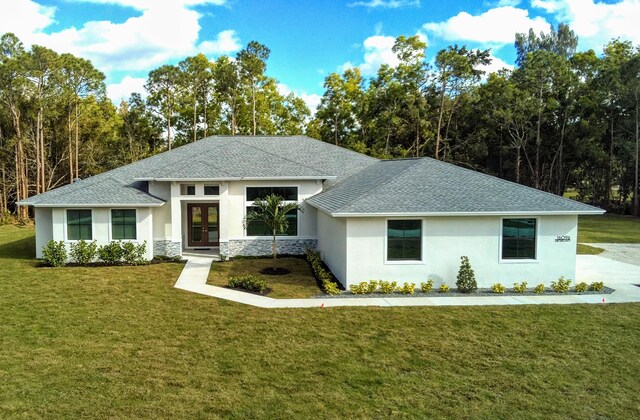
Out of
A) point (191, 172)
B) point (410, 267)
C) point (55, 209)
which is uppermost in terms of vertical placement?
point (191, 172)

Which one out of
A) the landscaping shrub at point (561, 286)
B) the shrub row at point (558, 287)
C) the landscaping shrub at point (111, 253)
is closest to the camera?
the shrub row at point (558, 287)

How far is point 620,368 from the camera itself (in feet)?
24.7

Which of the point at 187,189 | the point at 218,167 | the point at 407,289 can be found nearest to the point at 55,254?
the point at 187,189

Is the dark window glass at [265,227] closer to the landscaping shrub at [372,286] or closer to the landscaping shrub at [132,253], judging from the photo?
the landscaping shrub at [132,253]

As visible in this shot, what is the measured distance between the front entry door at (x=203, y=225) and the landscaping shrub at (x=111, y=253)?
421cm

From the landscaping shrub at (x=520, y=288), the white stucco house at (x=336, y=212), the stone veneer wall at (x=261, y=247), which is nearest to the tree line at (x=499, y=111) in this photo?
the white stucco house at (x=336, y=212)

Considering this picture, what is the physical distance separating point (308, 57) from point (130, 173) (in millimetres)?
18429

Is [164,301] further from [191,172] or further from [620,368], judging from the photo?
[620,368]

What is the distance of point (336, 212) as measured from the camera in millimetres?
12281

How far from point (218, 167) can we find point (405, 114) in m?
26.0

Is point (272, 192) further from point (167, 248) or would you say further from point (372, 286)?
point (372, 286)

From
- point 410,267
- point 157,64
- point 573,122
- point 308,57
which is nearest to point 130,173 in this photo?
point 410,267

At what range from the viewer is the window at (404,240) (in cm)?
1280

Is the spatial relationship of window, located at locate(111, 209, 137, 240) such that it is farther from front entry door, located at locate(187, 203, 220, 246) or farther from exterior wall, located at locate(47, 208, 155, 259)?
front entry door, located at locate(187, 203, 220, 246)
